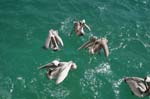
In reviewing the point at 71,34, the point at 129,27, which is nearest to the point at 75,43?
the point at 71,34

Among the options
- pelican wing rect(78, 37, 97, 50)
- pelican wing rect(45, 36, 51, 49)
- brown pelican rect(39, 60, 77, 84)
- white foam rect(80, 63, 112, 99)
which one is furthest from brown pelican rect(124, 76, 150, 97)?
pelican wing rect(45, 36, 51, 49)

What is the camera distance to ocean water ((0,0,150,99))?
76.4ft

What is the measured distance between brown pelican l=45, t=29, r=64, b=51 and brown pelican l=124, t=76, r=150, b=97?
219 inches

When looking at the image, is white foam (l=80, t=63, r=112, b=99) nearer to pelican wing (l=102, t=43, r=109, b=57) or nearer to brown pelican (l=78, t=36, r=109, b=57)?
pelican wing (l=102, t=43, r=109, b=57)

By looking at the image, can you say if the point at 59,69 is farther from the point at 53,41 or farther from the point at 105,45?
the point at 105,45

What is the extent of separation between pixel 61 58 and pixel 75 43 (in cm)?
200

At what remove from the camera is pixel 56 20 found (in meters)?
29.0

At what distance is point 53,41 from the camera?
24.8 m

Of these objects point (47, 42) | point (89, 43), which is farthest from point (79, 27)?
point (47, 42)

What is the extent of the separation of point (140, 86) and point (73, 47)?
640cm

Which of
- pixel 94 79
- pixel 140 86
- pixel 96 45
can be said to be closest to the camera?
pixel 140 86

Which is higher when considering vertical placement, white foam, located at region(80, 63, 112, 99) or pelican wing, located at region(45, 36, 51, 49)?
pelican wing, located at region(45, 36, 51, 49)

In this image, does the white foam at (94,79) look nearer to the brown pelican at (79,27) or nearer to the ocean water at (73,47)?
the ocean water at (73,47)

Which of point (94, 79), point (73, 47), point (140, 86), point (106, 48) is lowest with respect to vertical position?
point (94, 79)
